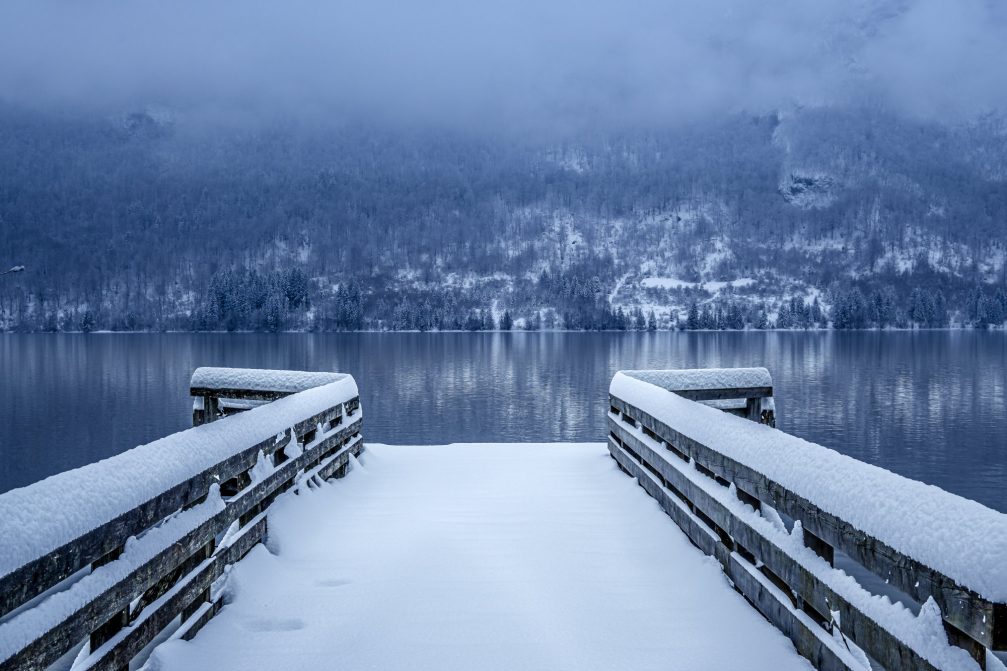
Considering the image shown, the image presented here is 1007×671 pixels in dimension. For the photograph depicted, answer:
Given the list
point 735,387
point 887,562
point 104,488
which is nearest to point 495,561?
point 104,488

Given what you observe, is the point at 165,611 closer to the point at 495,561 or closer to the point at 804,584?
the point at 495,561

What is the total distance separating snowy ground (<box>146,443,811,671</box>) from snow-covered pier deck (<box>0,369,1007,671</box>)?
0.8 inches

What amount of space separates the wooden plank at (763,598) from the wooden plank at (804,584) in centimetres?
14

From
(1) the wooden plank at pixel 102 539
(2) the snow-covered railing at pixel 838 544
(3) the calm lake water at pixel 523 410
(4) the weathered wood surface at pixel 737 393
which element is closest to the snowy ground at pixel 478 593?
(2) the snow-covered railing at pixel 838 544

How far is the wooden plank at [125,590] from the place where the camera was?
282 cm

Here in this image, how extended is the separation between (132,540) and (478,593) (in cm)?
241

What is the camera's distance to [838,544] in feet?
11.3

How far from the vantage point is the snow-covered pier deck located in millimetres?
2844

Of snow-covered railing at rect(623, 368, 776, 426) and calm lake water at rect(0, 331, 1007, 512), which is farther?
calm lake water at rect(0, 331, 1007, 512)

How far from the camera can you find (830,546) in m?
3.69

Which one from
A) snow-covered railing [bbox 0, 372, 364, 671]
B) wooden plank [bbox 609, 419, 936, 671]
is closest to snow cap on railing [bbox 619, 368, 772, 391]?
wooden plank [bbox 609, 419, 936, 671]

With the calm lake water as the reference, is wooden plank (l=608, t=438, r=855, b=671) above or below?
above

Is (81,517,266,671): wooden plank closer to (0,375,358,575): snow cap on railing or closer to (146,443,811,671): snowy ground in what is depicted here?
(146,443,811,671): snowy ground

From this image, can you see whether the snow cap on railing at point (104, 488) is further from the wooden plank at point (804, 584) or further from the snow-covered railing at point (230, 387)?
the wooden plank at point (804, 584)
